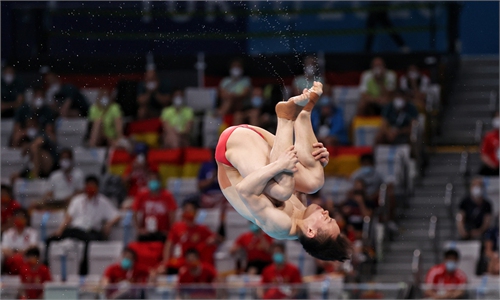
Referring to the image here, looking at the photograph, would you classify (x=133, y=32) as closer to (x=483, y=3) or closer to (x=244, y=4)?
(x=244, y=4)

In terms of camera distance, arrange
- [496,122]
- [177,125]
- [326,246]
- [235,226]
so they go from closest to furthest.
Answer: [326,246]
[235,226]
[496,122]
[177,125]

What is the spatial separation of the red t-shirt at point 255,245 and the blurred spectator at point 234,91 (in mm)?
2679

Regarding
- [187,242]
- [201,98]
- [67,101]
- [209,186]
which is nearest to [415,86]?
[201,98]

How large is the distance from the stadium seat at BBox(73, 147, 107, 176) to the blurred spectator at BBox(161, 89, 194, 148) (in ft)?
3.32

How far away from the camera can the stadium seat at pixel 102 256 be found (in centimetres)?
1439

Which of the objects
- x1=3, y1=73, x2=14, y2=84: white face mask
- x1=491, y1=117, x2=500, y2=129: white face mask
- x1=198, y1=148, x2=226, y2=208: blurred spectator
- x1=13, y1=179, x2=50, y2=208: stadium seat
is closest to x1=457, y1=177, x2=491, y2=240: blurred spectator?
x1=491, y1=117, x2=500, y2=129: white face mask

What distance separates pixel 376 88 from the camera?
16.3 metres

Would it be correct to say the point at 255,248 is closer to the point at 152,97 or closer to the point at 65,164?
the point at 65,164

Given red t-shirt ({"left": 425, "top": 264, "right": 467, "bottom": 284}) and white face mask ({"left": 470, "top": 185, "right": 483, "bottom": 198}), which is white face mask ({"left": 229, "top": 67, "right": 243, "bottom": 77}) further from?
red t-shirt ({"left": 425, "top": 264, "right": 467, "bottom": 284})

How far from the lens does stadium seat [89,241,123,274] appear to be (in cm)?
1439

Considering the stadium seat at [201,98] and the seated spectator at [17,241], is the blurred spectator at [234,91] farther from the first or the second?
the seated spectator at [17,241]

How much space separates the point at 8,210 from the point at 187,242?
2.94m

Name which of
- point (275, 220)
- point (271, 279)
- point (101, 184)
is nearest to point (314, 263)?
point (271, 279)

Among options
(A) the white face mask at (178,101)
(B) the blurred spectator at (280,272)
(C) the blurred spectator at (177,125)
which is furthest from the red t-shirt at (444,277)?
(A) the white face mask at (178,101)
